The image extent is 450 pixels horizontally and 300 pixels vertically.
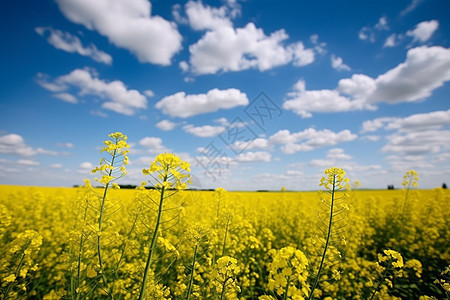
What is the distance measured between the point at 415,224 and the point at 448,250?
1256 millimetres

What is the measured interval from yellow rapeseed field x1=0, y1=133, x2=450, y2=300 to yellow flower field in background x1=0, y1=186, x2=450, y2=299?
0.03 m

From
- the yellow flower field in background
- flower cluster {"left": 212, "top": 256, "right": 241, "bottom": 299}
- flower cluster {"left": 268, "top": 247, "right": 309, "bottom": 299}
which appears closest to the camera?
flower cluster {"left": 268, "top": 247, "right": 309, "bottom": 299}

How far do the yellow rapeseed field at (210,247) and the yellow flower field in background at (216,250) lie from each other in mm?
26

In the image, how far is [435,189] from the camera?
849cm

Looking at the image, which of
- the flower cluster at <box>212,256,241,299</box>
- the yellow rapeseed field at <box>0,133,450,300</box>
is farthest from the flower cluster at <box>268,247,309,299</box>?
the flower cluster at <box>212,256,241,299</box>

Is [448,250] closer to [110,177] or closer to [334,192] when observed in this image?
[334,192]

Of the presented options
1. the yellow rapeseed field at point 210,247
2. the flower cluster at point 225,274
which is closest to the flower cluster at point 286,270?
the yellow rapeseed field at point 210,247

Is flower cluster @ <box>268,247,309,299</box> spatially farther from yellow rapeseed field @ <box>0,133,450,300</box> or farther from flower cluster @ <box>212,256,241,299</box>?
flower cluster @ <box>212,256,241,299</box>

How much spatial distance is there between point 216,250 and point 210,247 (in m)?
1.71

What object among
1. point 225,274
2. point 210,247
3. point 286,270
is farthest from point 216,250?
point 286,270

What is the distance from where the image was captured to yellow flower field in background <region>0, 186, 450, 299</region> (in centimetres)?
272

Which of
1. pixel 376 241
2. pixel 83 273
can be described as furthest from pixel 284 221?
pixel 83 273

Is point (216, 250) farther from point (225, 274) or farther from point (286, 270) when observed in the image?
point (286, 270)

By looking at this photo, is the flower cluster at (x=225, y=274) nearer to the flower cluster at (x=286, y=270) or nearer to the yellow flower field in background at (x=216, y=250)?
the yellow flower field in background at (x=216, y=250)
